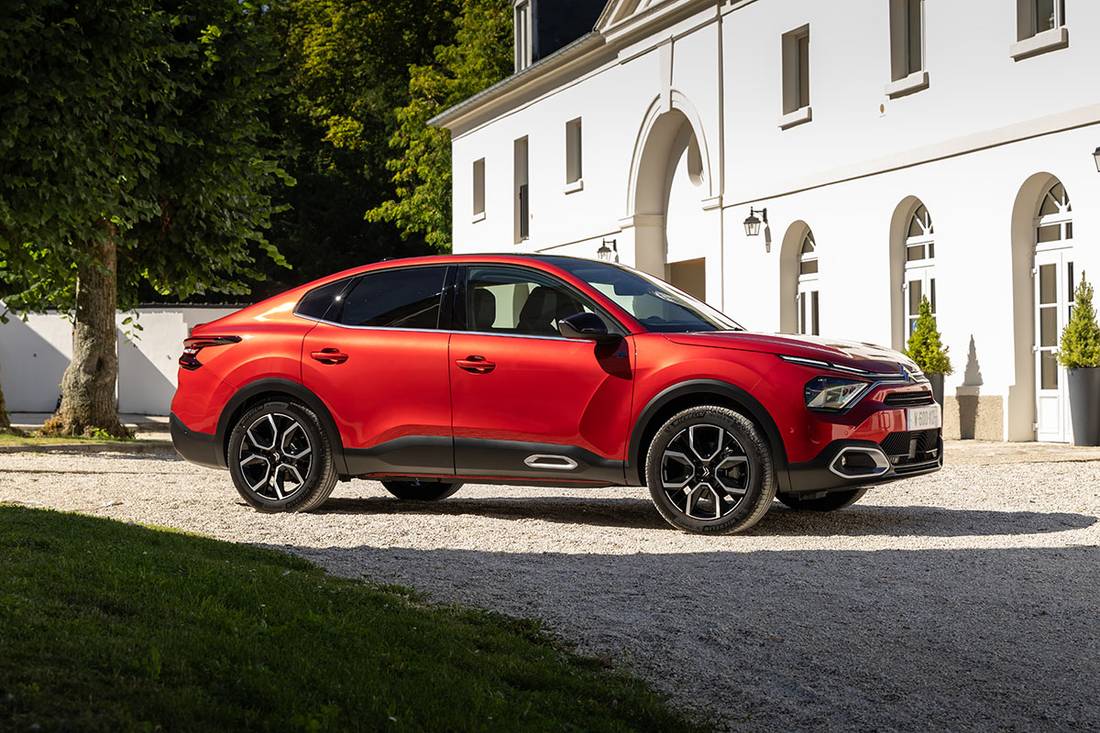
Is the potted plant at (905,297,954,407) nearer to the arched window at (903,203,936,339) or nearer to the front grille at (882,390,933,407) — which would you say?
the arched window at (903,203,936,339)

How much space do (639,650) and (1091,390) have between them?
12652mm

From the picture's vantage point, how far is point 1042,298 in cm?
1867

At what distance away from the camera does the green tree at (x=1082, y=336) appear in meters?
16.9

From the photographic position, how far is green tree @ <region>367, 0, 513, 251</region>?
43.9m

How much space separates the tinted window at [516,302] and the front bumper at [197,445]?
2.10 meters

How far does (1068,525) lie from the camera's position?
9742 mm

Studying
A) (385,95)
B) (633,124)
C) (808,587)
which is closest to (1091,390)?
(808,587)

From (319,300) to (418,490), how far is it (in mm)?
1850

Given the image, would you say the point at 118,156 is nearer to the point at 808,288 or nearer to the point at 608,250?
the point at 808,288

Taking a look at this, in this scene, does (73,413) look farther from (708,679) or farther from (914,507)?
(708,679)

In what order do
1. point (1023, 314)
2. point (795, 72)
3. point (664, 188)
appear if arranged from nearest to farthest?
point (1023, 314)
point (795, 72)
point (664, 188)

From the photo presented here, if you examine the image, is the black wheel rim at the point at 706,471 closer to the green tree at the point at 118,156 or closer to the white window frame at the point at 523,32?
the green tree at the point at 118,156

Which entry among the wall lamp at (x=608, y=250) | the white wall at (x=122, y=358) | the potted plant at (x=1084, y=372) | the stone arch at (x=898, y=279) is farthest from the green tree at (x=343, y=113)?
the potted plant at (x=1084, y=372)

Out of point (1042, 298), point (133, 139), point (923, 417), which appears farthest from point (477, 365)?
point (1042, 298)
